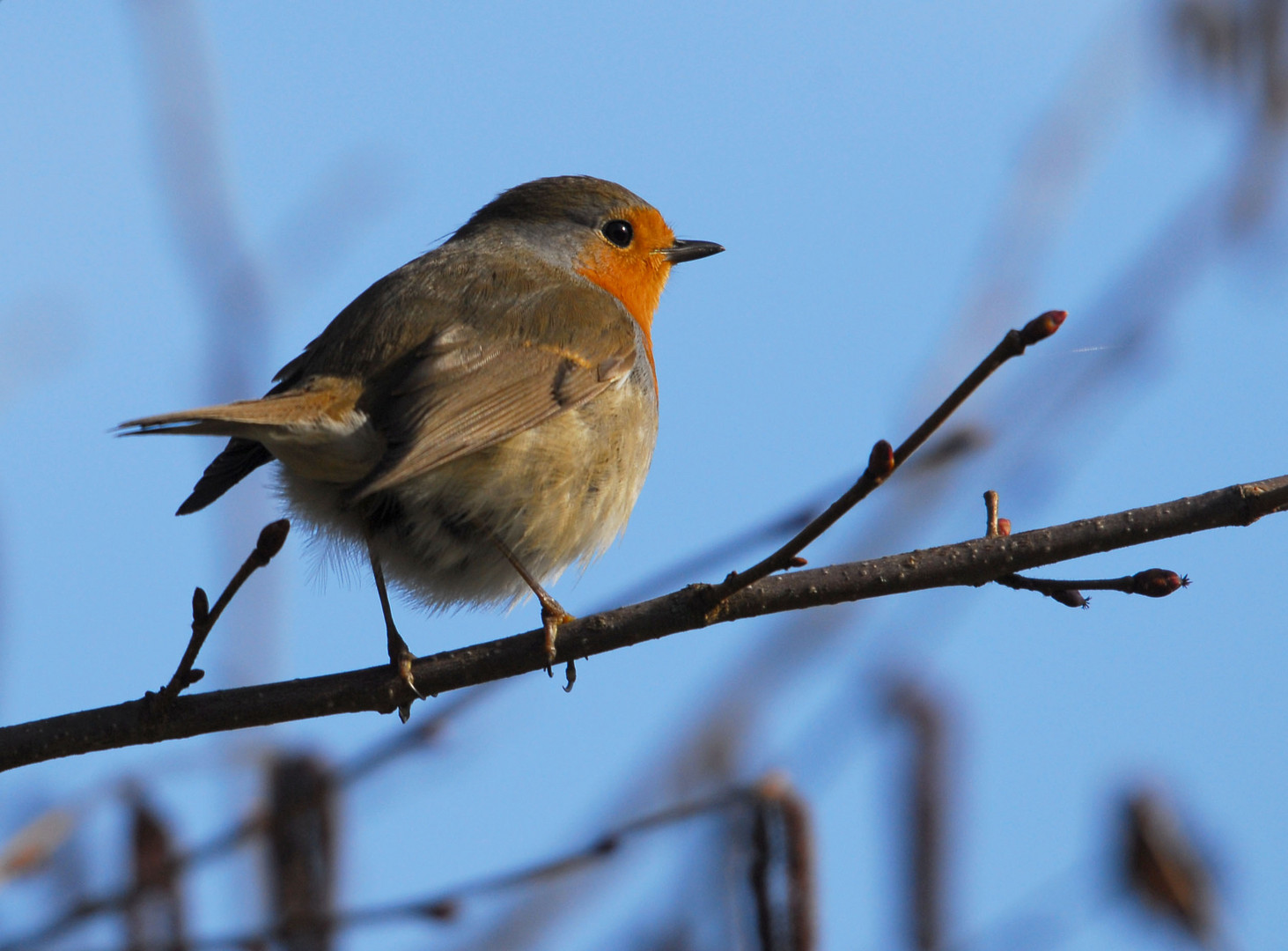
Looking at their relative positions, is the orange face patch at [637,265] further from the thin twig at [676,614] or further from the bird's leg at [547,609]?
the thin twig at [676,614]

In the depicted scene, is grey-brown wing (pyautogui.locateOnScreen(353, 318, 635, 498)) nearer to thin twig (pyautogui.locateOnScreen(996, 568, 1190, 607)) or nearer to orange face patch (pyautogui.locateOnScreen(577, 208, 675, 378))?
orange face patch (pyautogui.locateOnScreen(577, 208, 675, 378))

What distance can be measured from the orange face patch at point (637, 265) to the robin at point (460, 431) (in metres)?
0.40

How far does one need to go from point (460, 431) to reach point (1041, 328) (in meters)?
1.95

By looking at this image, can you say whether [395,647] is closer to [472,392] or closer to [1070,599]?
[472,392]

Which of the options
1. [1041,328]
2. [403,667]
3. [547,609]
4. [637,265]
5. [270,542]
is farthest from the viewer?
[637,265]

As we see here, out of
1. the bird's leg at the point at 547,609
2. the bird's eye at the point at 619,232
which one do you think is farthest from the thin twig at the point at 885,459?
the bird's eye at the point at 619,232

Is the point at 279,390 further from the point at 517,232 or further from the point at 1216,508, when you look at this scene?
the point at 1216,508

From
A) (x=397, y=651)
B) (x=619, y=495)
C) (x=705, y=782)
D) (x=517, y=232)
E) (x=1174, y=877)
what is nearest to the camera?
(x=1174, y=877)

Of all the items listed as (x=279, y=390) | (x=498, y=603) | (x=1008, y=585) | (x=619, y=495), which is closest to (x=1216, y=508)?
(x=1008, y=585)

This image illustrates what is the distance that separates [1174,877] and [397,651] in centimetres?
190

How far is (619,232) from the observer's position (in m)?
5.54

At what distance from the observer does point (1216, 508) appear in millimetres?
2818

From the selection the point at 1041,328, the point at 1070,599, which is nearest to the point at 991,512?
the point at 1070,599

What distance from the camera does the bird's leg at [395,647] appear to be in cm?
344
